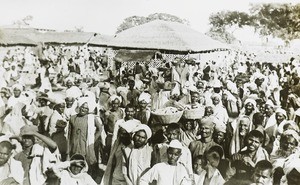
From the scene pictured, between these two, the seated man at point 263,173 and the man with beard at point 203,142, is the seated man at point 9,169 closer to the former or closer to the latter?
the man with beard at point 203,142

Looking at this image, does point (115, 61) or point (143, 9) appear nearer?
point (143, 9)

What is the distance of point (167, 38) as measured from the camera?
195 inches

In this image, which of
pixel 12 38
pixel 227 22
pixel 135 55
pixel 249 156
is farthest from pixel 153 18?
pixel 135 55

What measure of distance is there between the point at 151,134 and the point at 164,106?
1026mm

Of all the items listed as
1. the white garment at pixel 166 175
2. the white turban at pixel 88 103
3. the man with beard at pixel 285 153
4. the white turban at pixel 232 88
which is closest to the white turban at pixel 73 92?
the white turban at pixel 88 103

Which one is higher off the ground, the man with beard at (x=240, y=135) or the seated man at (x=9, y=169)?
the man with beard at (x=240, y=135)

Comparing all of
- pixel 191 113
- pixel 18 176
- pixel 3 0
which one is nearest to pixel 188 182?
pixel 191 113

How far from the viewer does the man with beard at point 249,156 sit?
2.82 meters

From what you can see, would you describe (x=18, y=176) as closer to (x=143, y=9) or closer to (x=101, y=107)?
(x=101, y=107)

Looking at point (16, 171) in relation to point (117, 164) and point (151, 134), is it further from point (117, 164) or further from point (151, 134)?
point (151, 134)

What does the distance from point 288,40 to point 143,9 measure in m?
1.63

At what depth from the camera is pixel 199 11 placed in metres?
3.56

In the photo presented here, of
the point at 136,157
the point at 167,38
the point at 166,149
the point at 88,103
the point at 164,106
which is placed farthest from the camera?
the point at 167,38

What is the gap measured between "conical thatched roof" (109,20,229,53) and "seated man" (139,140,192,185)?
1.61m
